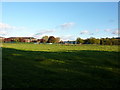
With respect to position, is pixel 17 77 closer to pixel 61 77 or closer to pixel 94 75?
pixel 61 77

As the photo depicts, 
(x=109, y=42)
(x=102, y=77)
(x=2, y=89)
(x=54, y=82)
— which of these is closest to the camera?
(x=2, y=89)

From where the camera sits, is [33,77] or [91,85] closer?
[91,85]

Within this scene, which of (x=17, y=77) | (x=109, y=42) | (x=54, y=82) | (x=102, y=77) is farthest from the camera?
(x=109, y=42)

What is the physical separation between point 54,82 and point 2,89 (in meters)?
5.80

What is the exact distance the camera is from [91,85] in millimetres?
18016

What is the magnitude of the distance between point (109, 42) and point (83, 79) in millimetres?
177965

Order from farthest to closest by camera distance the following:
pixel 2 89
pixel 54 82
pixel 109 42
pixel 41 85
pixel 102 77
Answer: pixel 109 42, pixel 102 77, pixel 54 82, pixel 41 85, pixel 2 89

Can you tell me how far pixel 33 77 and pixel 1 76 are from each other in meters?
3.89

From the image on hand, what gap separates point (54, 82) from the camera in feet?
61.1

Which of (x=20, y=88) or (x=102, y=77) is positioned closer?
(x=20, y=88)

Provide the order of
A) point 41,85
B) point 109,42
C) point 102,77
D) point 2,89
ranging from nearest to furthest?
point 2,89, point 41,85, point 102,77, point 109,42

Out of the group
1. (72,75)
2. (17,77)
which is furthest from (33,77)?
(72,75)

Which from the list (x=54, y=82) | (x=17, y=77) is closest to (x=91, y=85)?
(x=54, y=82)

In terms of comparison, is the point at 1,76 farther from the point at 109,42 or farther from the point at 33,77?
the point at 109,42
